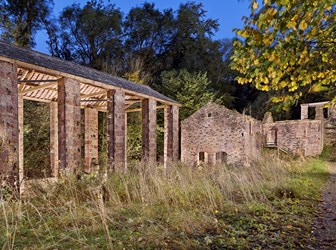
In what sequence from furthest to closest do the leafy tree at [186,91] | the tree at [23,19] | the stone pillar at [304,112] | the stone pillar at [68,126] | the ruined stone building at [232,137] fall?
the stone pillar at [304,112] < the leafy tree at [186,91] < the tree at [23,19] < the ruined stone building at [232,137] < the stone pillar at [68,126]

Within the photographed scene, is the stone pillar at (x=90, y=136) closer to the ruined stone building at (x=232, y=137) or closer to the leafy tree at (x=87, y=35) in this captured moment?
the ruined stone building at (x=232, y=137)

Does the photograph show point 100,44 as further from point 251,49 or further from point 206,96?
point 251,49

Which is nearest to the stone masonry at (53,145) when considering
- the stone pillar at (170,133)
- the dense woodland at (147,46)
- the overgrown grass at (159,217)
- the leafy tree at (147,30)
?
the dense woodland at (147,46)

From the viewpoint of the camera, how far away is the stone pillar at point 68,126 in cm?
Result: 783

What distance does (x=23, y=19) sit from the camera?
73.4ft

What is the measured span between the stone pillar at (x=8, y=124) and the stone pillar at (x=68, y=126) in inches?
61.8

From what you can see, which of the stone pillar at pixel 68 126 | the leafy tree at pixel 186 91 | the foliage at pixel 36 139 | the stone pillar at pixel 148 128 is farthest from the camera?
the leafy tree at pixel 186 91

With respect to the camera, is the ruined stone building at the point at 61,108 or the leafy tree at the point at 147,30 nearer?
the ruined stone building at the point at 61,108

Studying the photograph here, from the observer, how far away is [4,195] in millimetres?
5305

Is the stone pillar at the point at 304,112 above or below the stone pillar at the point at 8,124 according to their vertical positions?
above

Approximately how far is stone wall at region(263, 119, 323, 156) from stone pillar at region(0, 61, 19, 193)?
19867mm

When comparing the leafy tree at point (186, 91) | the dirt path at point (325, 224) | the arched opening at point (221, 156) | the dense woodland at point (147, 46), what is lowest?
the arched opening at point (221, 156)

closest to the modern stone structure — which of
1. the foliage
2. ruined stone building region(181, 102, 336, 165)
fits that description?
ruined stone building region(181, 102, 336, 165)

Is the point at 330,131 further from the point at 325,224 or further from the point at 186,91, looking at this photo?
the point at 325,224
